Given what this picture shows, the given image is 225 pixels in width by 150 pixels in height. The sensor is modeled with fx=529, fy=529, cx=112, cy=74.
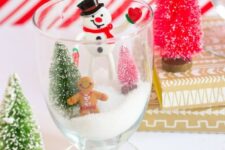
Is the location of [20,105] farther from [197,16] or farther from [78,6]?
[197,16]

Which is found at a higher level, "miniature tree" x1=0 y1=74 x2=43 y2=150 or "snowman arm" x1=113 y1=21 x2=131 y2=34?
"snowman arm" x1=113 y1=21 x2=131 y2=34

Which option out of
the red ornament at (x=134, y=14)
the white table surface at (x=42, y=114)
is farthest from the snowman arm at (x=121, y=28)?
the white table surface at (x=42, y=114)

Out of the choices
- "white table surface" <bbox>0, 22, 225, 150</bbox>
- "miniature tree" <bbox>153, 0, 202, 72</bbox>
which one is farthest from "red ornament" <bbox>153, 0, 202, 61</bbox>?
"white table surface" <bbox>0, 22, 225, 150</bbox>

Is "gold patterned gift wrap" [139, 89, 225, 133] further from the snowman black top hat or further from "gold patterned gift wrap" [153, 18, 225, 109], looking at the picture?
the snowman black top hat

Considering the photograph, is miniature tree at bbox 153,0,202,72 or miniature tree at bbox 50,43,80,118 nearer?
miniature tree at bbox 50,43,80,118

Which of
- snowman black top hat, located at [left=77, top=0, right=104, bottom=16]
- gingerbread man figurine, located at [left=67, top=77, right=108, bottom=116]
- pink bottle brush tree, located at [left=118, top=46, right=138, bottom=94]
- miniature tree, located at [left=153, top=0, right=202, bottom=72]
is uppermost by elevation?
snowman black top hat, located at [left=77, top=0, right=104, bottom=16]

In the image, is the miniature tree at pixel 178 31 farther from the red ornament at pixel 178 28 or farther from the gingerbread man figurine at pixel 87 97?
the gingerbread man figurine at pixel 87 97

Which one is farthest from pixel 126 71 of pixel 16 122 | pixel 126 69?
pixel 16 122
